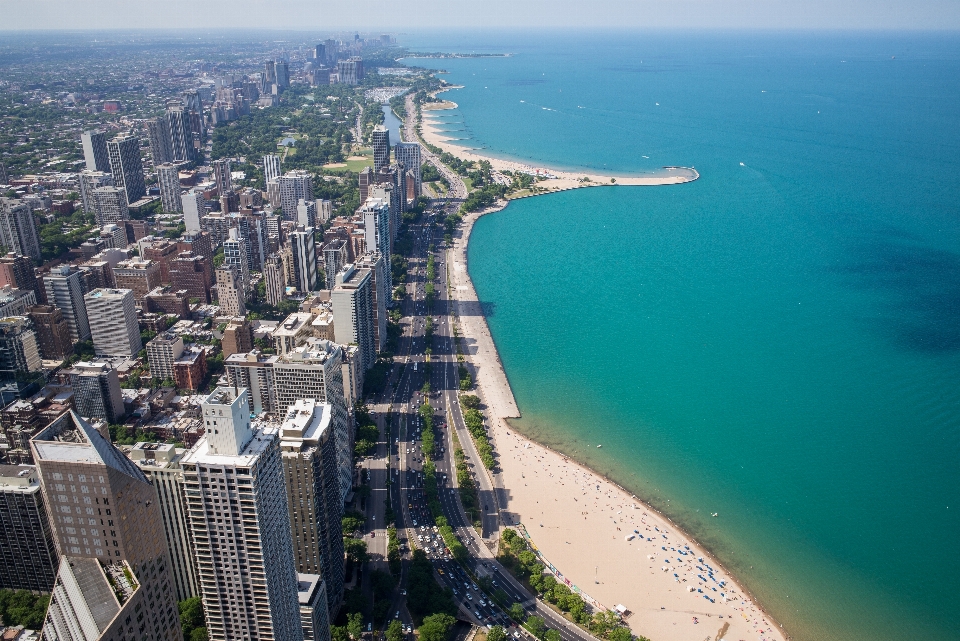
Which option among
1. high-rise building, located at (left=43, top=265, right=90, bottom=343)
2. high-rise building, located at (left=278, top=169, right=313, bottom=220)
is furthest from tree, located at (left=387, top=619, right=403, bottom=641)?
high-rise building, located at (left=278, top=169, right=313, bottom=220)

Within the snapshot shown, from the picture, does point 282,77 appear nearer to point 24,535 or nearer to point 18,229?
point 18,229

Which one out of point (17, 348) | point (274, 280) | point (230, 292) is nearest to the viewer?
point (17, 348)

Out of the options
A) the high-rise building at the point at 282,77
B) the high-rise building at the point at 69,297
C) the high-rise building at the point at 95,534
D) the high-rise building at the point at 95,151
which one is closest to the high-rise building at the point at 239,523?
the high-rise building at the point at 95,534

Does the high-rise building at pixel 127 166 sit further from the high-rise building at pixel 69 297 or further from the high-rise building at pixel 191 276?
the high-rise building at pixel 69 297

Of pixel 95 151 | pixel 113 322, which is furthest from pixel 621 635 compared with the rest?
pixel 95 151

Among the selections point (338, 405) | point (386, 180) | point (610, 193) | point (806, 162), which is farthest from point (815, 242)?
point (338, 405)

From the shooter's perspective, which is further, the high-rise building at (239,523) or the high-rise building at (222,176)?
the high-rise building at (222,176)
